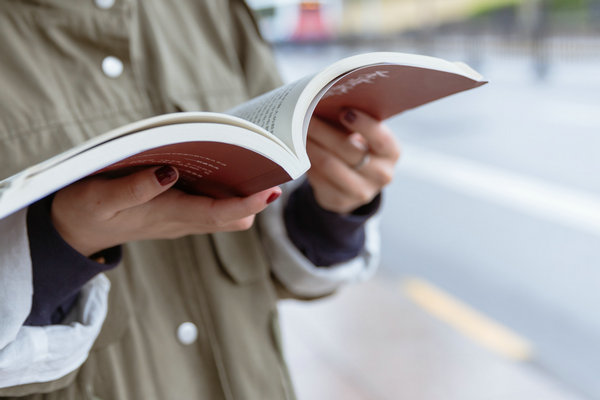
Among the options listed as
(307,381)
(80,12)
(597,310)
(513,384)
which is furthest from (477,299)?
(80,12)

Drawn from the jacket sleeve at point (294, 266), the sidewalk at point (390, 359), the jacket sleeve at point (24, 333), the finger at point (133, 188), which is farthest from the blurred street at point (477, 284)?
the finger at point (133, 188)

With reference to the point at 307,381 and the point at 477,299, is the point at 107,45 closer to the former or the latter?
the point at 307,381

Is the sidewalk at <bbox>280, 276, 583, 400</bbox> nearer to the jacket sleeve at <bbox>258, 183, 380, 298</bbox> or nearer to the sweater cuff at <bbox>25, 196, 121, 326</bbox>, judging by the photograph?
the jacket sleeve at <bbox>258, 183, 380, 298</bbox>

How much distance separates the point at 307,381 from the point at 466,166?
10.6 feet

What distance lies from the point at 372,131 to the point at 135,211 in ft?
1.07

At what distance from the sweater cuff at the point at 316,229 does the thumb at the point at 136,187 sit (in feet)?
1.24

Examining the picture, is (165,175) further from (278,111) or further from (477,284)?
(477,284)

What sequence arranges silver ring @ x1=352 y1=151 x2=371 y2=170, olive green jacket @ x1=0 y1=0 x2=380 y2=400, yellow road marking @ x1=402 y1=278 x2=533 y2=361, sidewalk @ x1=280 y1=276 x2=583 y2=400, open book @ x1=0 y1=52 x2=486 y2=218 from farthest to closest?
yellow road marking @ x1=402 y1=278 x2=533 y2=361 < sidewalk @ x1=280 y1=276 x2=583 y2=400 < silver ring @ x1=352 y1=151 x2=371 y2=170 < olive green jacket @ x1=0 y1=0 x2=380 y2=400 < open book @ x1=0 y1=52 x2=486 y2=218

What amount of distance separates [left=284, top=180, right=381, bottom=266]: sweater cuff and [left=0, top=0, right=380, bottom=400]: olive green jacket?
37 millimetres

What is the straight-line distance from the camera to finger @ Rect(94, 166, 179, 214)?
62cm

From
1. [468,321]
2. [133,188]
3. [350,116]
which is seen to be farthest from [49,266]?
[468,321]

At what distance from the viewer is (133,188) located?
621 mm

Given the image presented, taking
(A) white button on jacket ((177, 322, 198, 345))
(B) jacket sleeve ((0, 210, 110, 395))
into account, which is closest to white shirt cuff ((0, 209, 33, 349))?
(B) jacket sleeve ((0, 210, 110, 395))

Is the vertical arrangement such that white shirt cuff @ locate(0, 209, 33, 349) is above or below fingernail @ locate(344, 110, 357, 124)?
below
